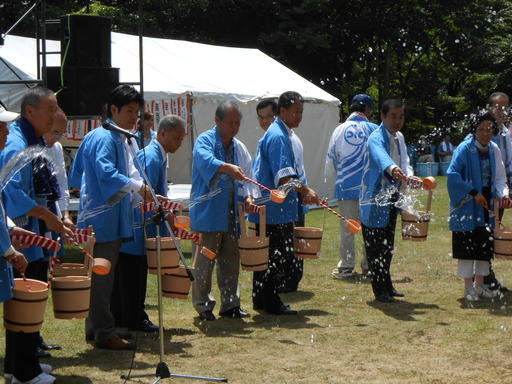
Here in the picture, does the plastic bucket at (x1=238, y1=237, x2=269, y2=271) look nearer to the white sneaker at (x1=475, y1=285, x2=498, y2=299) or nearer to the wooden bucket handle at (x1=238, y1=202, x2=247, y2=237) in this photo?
the wooden bucket handle at (x1=238, y1=202, x2=247, y2=237)

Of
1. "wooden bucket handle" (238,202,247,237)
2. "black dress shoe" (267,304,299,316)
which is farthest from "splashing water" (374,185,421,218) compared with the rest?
"wooden bucket handle" (238,202,247,237)

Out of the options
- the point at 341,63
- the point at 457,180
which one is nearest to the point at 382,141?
the point at 457,180

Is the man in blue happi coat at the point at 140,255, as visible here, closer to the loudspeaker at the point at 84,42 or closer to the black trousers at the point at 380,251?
the black trousers at the point at 380,251

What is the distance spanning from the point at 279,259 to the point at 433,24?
27461 mm

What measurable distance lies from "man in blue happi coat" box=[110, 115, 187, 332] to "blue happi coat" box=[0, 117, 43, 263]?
1278 mm

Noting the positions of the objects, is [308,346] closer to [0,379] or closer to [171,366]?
[171,366]

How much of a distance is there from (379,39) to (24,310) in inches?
1167

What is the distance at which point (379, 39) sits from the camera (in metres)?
33.1

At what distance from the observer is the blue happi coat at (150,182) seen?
6727 mm

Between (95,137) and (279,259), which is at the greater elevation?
(95,137)

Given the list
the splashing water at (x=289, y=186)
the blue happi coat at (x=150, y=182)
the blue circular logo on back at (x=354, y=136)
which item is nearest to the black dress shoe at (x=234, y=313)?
the blue happi coat at (x=150, y=182)

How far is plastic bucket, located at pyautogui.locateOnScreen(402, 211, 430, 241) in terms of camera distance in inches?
331

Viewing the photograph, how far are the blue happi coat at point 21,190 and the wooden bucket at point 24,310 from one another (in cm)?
56

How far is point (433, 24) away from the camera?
109 ft
